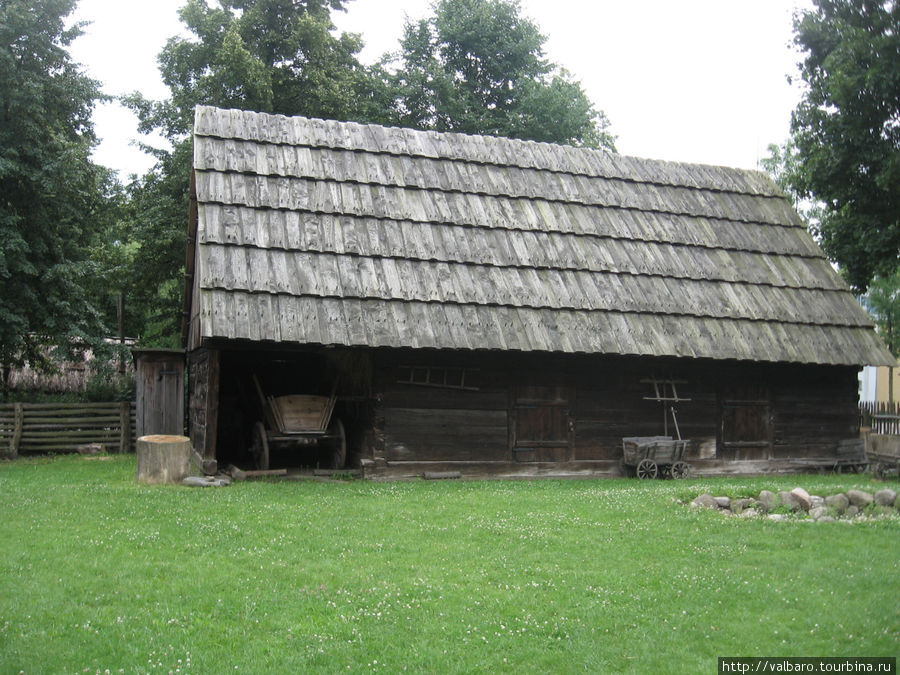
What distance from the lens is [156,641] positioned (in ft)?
19.5

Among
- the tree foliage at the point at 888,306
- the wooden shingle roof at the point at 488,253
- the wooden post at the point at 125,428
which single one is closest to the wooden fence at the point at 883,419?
the wooden shingle roof at the point at 488,253

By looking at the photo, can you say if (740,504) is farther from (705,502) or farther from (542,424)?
(542,424)

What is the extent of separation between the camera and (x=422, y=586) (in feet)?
24.2

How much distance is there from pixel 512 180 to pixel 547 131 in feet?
51.6

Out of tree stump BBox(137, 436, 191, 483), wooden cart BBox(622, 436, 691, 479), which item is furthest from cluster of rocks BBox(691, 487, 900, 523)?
tree stump BBox(137, 436, 191, 483)

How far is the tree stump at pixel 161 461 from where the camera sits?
12.8 m

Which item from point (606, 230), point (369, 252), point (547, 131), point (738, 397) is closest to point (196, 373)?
point (369, 252)

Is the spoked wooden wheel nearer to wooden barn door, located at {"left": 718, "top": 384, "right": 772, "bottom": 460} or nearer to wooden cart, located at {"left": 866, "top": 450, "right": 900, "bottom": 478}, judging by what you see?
wooden barn door, located at {"left": 718, "top": 384, "right": 772, "bottom": 460}

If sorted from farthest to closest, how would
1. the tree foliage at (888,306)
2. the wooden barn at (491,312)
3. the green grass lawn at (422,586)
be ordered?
1. the tree foliage at (888,306)
2. the wooden barn at (491,312)
3. the green grass lawn at (422,586)

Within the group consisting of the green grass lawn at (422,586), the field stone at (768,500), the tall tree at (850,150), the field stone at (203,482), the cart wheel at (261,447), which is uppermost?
the tall tree at (850,150)

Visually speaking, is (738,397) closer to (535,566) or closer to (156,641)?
(535,566)

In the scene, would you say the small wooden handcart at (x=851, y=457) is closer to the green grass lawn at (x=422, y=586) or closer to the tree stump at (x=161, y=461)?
the green grass lawn at (x=422, y=586)

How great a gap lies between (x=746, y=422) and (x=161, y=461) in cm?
→ 1141

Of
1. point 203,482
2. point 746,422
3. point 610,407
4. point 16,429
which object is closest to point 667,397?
point 610,407
